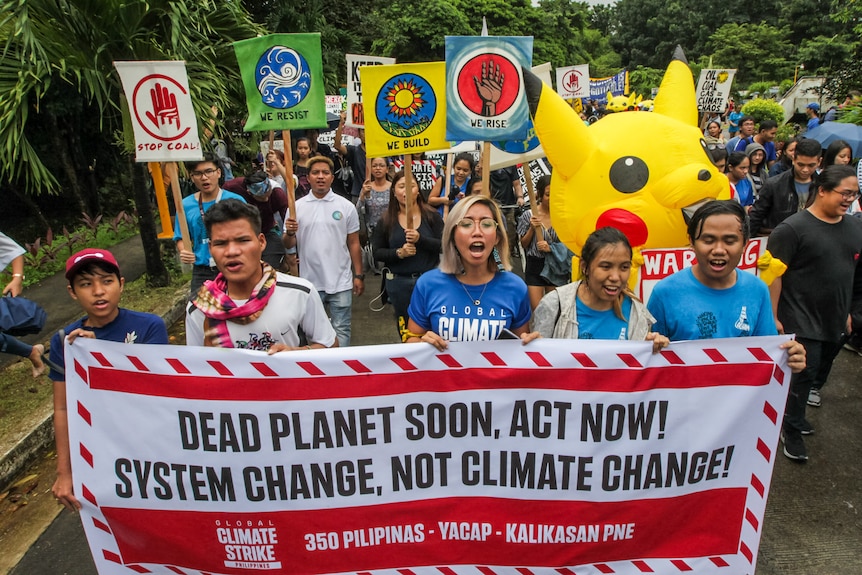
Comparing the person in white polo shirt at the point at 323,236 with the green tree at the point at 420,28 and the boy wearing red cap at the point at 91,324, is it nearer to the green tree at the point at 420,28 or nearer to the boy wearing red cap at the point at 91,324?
the boy wearing red cap at the point at 91,324

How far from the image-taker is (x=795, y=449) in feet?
13.7

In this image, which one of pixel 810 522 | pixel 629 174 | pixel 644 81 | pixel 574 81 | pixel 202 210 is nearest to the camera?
pixel 810 522

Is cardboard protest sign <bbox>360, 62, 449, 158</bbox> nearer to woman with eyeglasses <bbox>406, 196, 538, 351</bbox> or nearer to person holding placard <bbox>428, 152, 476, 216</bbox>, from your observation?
woman with eyeglasses <bbox>406, 196, 538, 351</bbox>

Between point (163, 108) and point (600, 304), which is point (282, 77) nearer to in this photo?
point (163, 108)

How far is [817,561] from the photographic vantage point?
3.31 meters

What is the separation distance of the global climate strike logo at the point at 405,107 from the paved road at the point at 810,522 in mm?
3400

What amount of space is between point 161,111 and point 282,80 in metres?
0.89

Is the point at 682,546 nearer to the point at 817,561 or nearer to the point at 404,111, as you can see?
the point at 817,561

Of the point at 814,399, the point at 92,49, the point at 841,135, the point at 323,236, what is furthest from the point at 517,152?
the point at 841,135

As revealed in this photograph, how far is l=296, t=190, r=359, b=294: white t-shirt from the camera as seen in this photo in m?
5.06

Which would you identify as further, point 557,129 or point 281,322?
point 557,129

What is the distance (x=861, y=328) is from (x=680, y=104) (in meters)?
2.14

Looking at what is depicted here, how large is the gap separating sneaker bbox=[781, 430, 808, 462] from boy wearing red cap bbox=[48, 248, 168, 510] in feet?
12.8

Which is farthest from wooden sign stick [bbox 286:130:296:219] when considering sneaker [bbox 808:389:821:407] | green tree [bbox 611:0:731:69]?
green tree [bbox 611:0:731:69]
